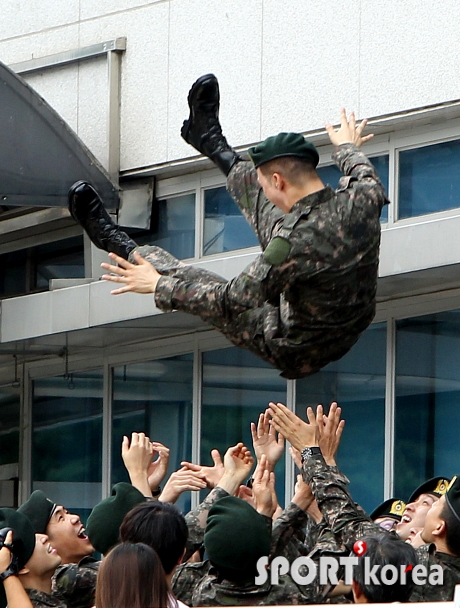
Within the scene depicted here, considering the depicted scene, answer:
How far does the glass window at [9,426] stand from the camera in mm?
14164

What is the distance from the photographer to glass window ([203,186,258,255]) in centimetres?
1129

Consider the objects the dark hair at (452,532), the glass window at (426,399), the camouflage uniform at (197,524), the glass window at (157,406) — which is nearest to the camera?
the dark hair at (452,532)

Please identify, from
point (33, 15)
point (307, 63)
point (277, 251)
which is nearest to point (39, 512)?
point (277, 251)

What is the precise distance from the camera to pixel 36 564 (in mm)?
5812

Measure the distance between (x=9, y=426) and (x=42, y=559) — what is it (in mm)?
8523

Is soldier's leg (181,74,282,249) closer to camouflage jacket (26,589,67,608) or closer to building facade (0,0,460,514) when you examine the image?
camouflage jacket (26,589,67,608)

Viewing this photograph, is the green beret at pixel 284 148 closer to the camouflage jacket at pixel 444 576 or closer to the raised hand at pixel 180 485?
the raised hand at pixel 180 485

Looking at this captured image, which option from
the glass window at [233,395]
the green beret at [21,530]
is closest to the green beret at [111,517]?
the green beret at [21,530]

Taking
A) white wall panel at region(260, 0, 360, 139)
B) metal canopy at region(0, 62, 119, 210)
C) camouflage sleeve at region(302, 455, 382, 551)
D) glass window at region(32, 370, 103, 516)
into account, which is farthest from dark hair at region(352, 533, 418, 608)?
glass window at region(32, 370, 103, 516)

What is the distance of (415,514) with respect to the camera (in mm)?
6535

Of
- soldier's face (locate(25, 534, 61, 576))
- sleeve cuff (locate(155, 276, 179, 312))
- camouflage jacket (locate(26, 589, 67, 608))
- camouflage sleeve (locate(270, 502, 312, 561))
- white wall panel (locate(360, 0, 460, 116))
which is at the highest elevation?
white wall panel (locate(360, 0, 460, 116))

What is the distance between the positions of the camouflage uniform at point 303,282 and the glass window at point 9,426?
8.33 meters

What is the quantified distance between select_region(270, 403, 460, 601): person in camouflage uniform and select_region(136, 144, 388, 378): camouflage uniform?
0.60 m

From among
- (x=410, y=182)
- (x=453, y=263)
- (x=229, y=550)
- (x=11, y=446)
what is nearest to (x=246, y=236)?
(x=410, y=182)
